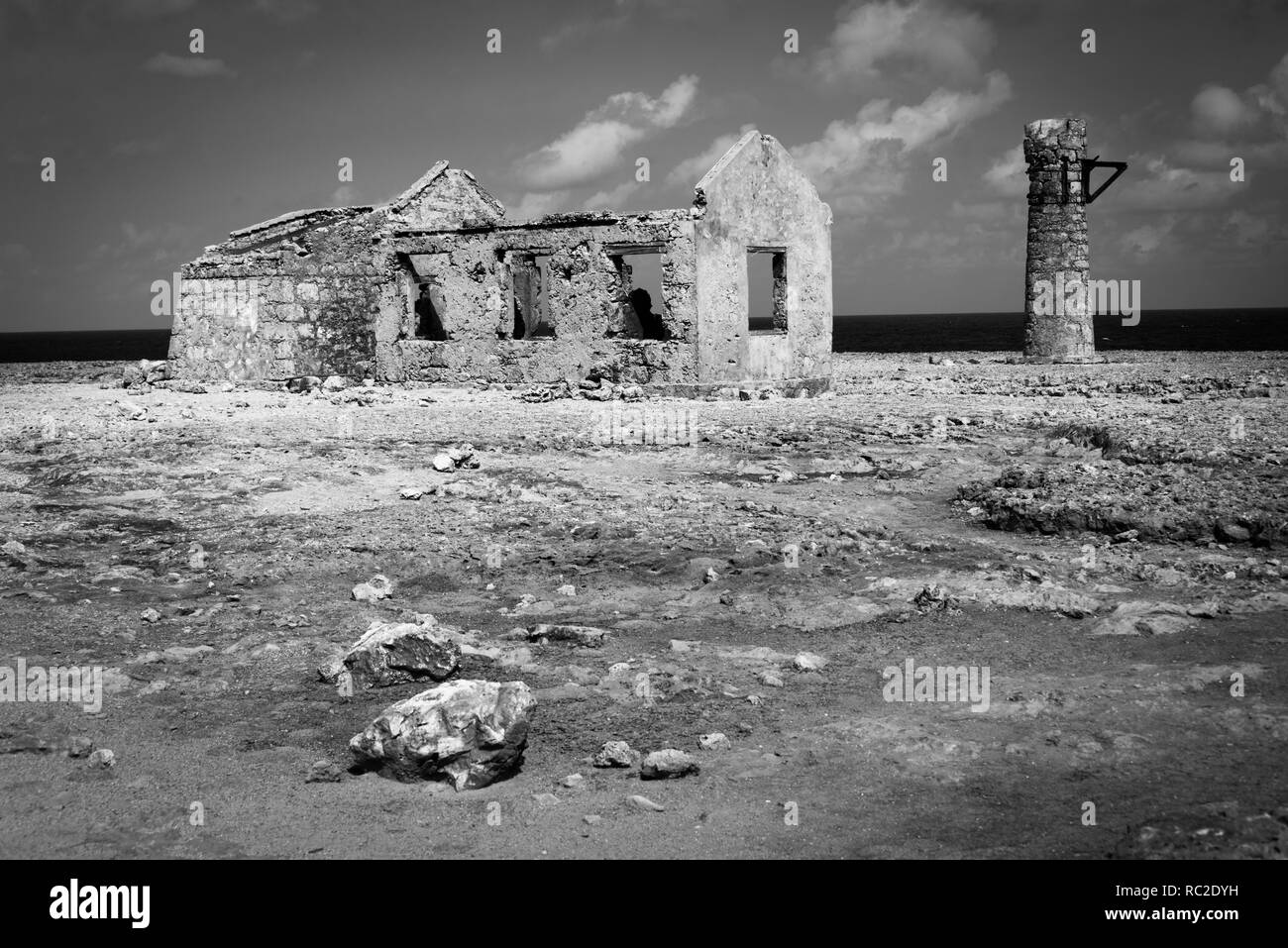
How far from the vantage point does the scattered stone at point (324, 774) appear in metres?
4.64

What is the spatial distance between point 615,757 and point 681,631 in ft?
5.97

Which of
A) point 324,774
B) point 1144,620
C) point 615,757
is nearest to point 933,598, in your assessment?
point 1144,620

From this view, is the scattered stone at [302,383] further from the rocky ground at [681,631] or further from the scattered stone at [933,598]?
the scattered stone at [933,598]

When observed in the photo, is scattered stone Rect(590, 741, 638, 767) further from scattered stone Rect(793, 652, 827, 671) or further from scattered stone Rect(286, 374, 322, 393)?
scattered stone Rect(286, 374, 322, 393)

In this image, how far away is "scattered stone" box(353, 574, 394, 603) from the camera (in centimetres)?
698

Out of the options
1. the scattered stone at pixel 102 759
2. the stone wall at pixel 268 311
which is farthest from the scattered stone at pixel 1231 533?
the stone wall at pixel 268 311

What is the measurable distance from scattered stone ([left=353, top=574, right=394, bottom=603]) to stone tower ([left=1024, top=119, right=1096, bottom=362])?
→ 19.6 meters

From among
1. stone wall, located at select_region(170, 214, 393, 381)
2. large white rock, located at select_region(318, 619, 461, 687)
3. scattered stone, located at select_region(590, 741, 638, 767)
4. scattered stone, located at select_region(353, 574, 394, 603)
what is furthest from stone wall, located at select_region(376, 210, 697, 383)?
scattered stone, located at select_region(590, 741, 638, 767)

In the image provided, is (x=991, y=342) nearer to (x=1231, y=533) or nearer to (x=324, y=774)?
(x=1231, y=533)

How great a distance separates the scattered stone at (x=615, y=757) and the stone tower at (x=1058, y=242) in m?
21.1

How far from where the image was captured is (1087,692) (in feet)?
17.3
